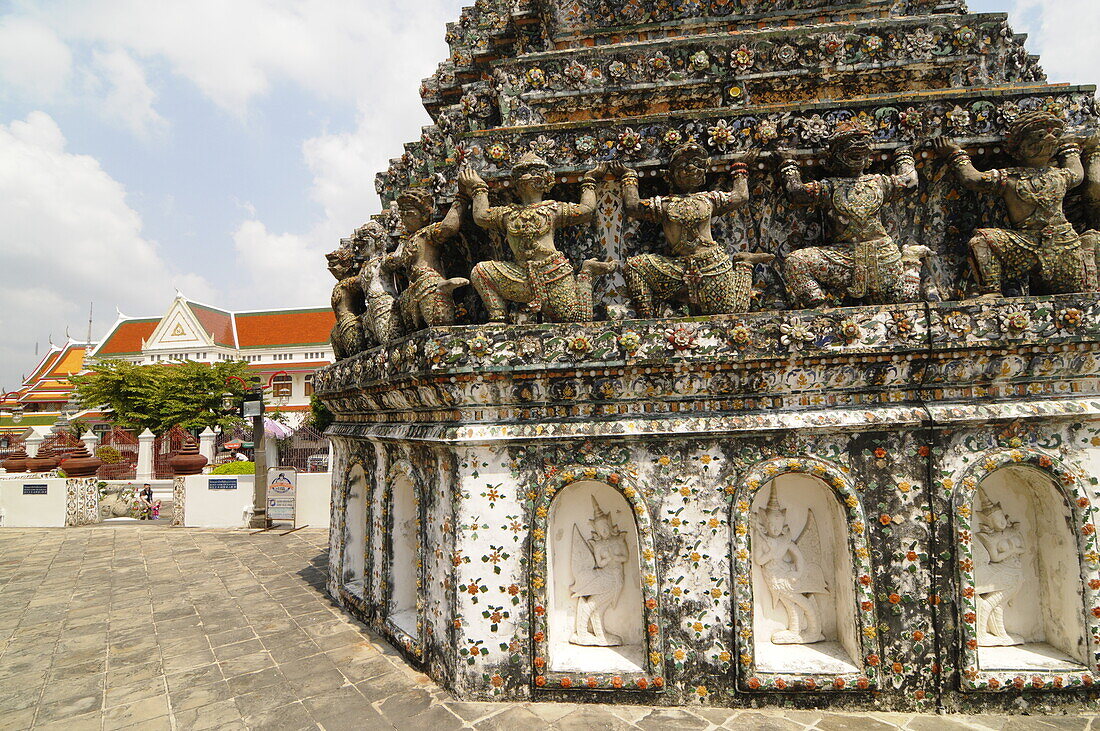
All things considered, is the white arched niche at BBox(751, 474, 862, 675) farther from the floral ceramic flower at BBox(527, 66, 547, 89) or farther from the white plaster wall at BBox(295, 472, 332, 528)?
the white plaster wall at BBox(295, 472, 332, 528)

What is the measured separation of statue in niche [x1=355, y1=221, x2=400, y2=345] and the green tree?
85.1 ft

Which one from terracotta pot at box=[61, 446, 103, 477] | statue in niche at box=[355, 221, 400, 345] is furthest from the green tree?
statue in niche at box=[355, 221, 400, 345]

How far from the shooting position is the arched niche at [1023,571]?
4.26m

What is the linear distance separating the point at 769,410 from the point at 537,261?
238 centimetres

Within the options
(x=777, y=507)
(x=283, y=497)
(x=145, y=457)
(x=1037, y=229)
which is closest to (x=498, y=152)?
(x=777, y=507)

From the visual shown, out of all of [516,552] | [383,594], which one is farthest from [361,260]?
[516,552]

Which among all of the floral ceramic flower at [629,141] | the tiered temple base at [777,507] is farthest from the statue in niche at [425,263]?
the floral ceramic flower at [629,141]

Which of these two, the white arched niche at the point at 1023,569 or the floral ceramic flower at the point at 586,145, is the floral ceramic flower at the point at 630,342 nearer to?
the floral ceramic flower at the point at 586,145

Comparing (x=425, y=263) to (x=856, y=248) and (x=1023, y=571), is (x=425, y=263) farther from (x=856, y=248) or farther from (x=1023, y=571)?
(x=1023, y=571)

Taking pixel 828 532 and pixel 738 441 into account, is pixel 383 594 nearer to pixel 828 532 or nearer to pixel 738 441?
pixel 738 441

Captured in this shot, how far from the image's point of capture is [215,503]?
14406mm

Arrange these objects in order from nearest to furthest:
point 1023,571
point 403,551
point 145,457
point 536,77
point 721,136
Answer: point 1023,571, point 721,136, point 403,551, point 536,77, point 145,457

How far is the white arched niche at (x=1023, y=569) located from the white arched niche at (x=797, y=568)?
113 centimetres

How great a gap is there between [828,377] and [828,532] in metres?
1.33
